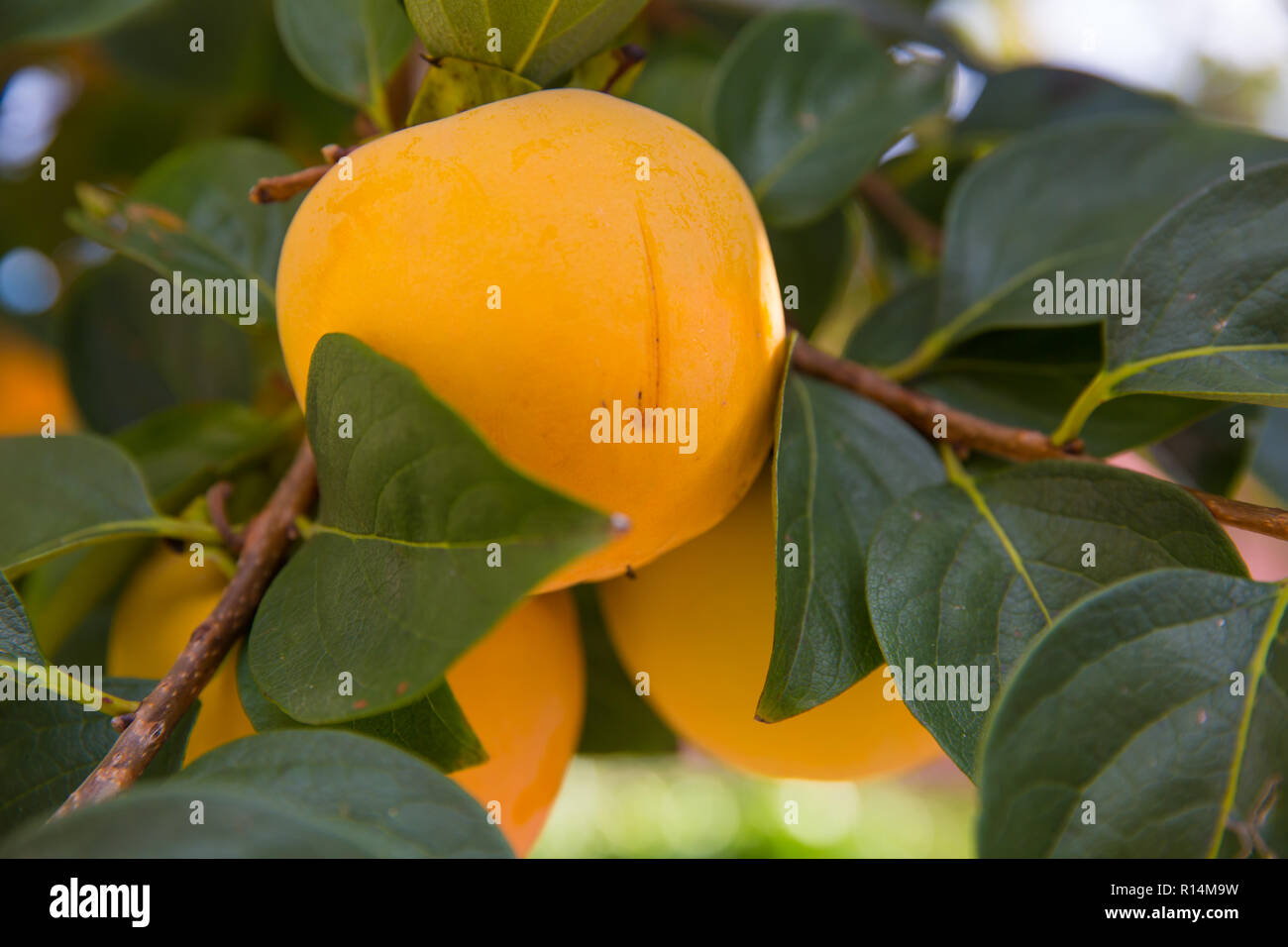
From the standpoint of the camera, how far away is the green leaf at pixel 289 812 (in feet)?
0.61

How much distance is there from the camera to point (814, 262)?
545mm

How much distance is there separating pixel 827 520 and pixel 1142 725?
0.38 ft

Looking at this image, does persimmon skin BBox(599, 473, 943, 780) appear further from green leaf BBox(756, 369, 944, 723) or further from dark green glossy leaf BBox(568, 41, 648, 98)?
dark green glossy leaf BBox(568, 41, 648, 98)

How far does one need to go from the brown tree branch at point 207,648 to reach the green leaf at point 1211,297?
299 mm

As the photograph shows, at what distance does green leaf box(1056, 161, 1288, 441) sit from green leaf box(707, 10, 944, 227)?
6.4 inches

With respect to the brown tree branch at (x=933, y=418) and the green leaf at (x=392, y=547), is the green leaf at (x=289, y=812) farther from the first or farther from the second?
the brown tree branch at (x=933, y=418)

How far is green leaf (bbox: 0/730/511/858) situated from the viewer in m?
0.19

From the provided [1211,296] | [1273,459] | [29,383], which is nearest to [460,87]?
[1211,296]

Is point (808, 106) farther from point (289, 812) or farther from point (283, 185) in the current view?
point (289, 812)

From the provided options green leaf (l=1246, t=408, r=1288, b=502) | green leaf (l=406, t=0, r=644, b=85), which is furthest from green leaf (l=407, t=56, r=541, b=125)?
green leaf (l=1246, t=408, r=1288, b=502)

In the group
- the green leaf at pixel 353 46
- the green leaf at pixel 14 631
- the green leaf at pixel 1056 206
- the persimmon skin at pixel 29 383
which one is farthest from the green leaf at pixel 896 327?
the persimmon skin at pixel 29 383
